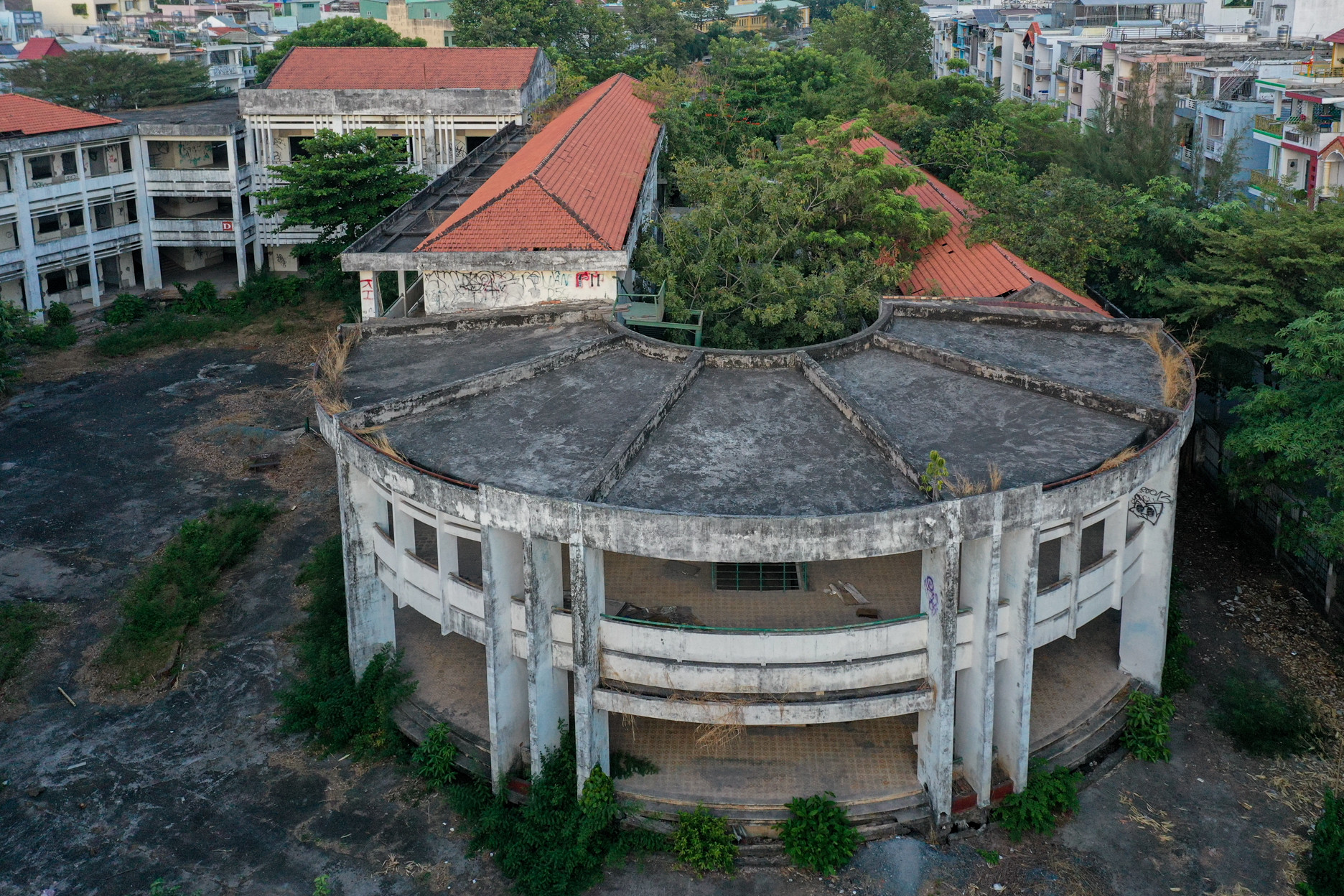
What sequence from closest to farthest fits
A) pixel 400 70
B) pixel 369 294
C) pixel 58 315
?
pixel 369 294, pixel 58 315, pixel 400 70

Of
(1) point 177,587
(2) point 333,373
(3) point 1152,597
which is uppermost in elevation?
(2) point 333,373

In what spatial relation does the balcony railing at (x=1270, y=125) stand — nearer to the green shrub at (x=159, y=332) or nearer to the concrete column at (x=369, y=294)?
the concrete column at (x=369, y=294)

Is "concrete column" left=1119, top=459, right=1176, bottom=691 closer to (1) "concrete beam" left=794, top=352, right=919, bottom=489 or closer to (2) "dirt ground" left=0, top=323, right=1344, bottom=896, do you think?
(2) "dirt ground" left=0, top=323, right=1344, bottom=896

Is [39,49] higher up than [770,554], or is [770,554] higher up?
[39,49]

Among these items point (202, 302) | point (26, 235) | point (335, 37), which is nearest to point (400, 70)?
point (202, 302)

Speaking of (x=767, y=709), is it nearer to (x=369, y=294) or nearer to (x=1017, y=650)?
(x=1017, y=650)
